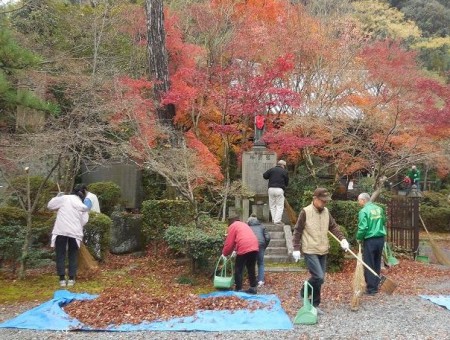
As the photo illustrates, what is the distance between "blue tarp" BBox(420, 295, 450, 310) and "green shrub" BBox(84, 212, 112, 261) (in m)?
6.04

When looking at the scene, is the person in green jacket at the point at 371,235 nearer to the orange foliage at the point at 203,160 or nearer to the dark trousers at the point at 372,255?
the dark trousers at the point at 372,255

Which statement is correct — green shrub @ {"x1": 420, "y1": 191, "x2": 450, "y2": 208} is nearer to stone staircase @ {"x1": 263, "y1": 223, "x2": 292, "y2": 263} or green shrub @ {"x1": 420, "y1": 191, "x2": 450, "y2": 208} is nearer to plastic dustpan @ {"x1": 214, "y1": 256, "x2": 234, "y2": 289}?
stone staircase @ {"x1": 263, "y1": 223, "x2": 292, "y2": 263}

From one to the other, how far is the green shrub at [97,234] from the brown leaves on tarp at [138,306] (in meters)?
2.67

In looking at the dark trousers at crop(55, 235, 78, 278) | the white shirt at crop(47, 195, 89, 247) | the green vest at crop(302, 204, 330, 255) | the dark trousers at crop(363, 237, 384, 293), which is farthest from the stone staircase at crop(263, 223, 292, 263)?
the white shirt at crop(47, 195, 89, 247)

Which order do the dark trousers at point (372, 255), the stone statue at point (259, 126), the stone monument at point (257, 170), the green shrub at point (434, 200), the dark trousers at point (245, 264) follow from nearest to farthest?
1. the dark trousers at point (245, 264)
2. the dark trousers at point (372, 255)
3. the stone monument at point (257, 170)
4. the stone statue at point (259, 126)
5. the green shrub at point (434, 200)

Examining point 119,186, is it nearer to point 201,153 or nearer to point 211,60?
point 201,153

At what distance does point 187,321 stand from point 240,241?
68.4 inches

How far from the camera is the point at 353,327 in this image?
5.71 m

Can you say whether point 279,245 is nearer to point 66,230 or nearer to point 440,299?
point 440,299

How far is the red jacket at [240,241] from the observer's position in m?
7.13

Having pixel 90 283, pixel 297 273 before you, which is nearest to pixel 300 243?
pixel 297 273

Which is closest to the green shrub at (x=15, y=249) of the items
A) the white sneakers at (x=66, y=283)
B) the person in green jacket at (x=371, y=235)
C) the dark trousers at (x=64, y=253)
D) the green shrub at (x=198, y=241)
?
the dark trousers at (x=64, y=253)

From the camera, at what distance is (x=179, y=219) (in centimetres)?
1073

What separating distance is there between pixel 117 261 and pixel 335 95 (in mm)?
8336
